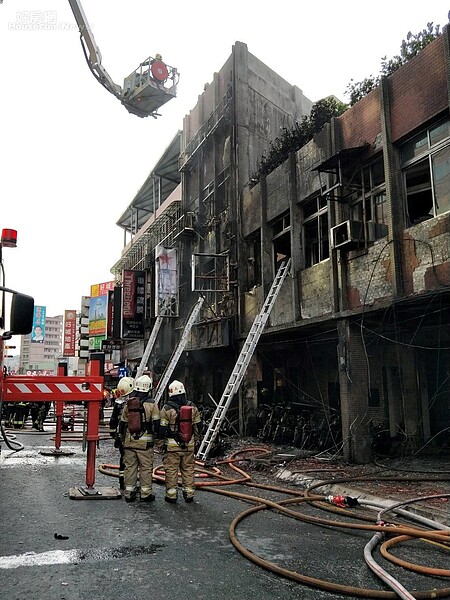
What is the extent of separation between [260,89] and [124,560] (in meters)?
18.3

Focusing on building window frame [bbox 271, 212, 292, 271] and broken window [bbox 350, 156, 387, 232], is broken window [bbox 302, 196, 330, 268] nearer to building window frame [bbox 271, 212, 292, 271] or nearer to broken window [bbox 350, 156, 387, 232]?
building window frame [bbox 271, 212, 292, 271]

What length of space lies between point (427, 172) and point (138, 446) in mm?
7562

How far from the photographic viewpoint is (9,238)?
19.4 feet

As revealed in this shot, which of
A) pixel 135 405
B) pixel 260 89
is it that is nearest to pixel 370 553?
pixel 135 405

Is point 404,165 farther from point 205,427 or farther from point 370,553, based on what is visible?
point 205,427

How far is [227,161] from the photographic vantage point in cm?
1877

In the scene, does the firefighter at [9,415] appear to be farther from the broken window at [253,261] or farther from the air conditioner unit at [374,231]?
the air conditioner unit at [374,231]

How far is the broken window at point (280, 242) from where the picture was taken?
49.3ft

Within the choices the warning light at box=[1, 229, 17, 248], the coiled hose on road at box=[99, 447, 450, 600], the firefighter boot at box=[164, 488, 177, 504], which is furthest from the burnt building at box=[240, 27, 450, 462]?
the warning light at box=[1, 229, 17, 248]

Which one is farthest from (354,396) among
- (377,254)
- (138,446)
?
(138,446)

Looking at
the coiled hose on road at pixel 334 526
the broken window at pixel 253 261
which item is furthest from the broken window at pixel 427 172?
the broken window at pixel 253 261

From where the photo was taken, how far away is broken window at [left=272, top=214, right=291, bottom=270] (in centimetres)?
1502

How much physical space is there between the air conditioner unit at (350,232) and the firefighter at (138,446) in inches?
232

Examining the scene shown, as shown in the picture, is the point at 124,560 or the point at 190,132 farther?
the point at 190,132
